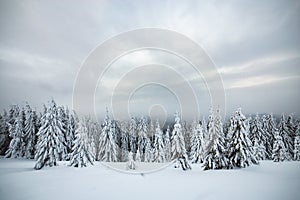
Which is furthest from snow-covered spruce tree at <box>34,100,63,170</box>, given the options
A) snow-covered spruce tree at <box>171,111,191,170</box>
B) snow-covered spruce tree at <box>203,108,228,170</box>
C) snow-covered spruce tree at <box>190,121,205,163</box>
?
snow-covered spruce tree at <box>190,121,205,163</box>

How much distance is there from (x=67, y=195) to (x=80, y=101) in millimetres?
6957

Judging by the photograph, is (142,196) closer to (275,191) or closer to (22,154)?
(275,191)

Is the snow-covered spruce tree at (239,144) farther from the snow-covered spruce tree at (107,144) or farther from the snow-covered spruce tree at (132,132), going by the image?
the snow-covered spruce tree at (132,132)

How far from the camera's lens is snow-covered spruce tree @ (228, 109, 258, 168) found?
23609mm

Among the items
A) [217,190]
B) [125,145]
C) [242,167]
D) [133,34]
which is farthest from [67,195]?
[125,145]

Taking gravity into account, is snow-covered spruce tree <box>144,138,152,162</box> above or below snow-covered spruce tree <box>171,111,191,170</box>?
below

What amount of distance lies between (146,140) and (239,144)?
31.1m

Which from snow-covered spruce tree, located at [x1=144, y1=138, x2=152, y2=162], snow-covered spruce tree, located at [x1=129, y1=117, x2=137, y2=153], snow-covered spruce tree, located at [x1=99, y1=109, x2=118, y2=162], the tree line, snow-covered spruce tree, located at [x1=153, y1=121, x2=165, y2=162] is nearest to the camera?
the tree line

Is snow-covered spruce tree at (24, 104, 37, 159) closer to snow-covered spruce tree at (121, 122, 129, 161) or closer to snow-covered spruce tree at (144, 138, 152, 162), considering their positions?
snow-covered spruce tree at (121, 122, 129, 161)

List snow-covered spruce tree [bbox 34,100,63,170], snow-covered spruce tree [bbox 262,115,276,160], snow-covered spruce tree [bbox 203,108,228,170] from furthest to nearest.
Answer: snow-covered spruce tree [bbox 262,115,276,160], snow-covered spruce tree [bbox 34,100,63,170], snow-covered spruce tree [bbox 203,108,228,170]

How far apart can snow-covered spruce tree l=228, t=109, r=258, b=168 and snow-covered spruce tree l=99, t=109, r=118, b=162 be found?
2507cm

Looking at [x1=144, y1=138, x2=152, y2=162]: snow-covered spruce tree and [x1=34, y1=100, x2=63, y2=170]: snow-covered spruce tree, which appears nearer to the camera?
[x1=34, y1=100, x2=63, y2=170]: snow-covered spruce tree

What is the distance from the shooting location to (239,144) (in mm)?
23359

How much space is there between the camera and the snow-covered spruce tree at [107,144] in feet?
125
